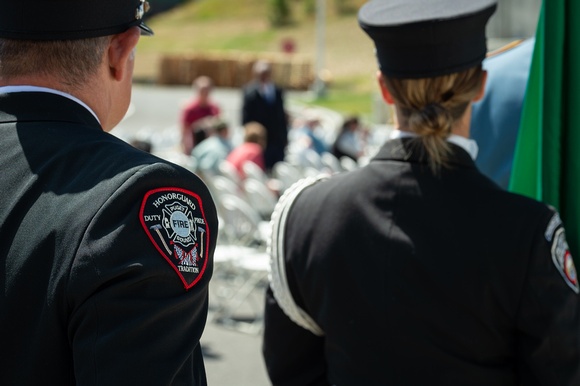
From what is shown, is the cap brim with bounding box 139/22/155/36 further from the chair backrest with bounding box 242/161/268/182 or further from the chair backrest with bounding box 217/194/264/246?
the chair backrest with bounding box 242/161/268/182

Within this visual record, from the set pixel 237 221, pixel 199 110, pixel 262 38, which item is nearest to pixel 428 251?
pixel 237 221

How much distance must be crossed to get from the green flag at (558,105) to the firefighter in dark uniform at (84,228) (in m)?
Result: 1.02

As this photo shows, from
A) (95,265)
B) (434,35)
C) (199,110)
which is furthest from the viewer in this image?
(199,110)

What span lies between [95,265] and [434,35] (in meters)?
0.97

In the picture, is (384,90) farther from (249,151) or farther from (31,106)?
(249,151)

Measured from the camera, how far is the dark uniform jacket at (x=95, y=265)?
104 centimetres

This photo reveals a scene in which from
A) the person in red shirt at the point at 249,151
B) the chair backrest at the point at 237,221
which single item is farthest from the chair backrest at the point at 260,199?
the person in red shirt at the point at 249,151

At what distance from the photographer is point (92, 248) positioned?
105 centimetres

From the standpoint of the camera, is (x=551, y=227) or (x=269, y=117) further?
(x=269, y=117)

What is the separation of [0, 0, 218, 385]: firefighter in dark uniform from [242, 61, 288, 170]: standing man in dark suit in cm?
880

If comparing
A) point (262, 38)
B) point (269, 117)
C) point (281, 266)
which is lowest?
point (262, 38)

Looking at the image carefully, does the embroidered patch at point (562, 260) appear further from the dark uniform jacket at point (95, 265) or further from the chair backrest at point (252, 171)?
the chair backrest at point (252, 171)

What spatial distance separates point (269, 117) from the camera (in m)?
10.1

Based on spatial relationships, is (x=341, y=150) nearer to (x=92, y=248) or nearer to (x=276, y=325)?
(x=276, y=325)
